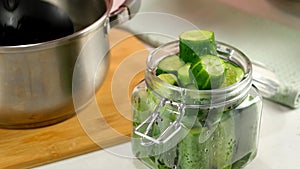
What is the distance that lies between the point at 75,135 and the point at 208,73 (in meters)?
0.23

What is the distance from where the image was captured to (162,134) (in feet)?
2.36

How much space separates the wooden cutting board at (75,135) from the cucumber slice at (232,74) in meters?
0.18

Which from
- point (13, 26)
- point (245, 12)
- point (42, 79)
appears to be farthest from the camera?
point (245, 12)

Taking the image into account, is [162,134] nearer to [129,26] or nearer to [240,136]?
[240,136]

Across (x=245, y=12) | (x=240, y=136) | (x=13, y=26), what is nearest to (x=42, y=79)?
(x=13, y=26)

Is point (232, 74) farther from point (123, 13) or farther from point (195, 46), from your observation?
point (123, 13)

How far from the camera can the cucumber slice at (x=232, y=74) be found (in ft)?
2.40

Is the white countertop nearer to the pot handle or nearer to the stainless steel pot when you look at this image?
the stainless steel pot

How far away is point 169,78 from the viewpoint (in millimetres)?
730

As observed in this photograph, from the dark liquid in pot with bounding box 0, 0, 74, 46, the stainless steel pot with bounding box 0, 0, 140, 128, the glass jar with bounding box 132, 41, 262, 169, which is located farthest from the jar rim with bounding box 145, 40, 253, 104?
the dark liquid in pot with bounding box 0, 0, 74, 46

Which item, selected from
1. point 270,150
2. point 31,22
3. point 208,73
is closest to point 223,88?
point 208,73

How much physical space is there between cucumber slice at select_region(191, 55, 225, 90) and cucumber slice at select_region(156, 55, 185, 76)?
1.3 inches

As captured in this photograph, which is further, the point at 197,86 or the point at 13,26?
the point at 13,26

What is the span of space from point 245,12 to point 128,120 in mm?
387
